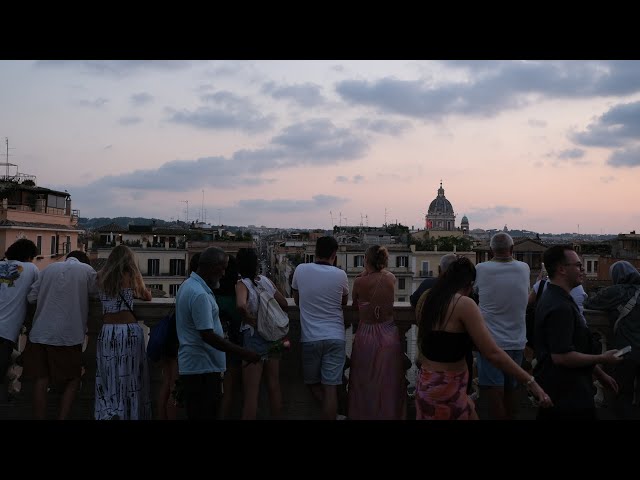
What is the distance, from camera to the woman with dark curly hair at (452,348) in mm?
3555

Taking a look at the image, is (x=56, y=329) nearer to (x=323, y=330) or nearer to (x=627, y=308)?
(x=323, y=330)

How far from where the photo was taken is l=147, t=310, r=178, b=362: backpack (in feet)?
14.8

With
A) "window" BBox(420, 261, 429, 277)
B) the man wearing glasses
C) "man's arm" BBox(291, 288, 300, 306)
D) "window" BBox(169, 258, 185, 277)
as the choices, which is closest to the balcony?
"man's arm" BBox(291, 288, 300, 306)

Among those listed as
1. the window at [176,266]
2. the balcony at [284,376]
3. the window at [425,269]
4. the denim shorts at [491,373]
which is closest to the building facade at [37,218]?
the window at [176,266]

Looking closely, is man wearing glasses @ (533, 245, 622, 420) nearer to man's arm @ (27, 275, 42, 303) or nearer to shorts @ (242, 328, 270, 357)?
shorts @ (242, 328, 270, 357)

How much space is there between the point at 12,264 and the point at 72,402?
1167mm

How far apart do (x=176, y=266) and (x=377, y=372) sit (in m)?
49.8

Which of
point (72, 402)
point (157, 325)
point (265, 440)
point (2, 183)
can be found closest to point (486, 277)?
point (265, 440)

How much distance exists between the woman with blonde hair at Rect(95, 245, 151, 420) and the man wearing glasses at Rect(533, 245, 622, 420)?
109 inches

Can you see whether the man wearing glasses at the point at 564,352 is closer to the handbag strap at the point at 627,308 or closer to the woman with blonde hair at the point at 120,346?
the handbag strap at the point at 627,308
